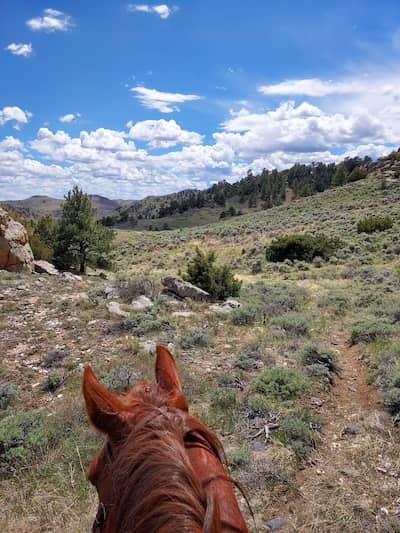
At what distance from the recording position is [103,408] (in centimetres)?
140

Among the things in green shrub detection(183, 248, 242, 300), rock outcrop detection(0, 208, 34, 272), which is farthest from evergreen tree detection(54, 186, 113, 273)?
green shrub detection(183, 248, 242, 300)

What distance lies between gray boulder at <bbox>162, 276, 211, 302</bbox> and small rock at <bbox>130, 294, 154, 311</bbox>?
1112 mm

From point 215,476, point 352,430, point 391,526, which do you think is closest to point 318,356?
point 352,430

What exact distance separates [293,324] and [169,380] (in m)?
7.34

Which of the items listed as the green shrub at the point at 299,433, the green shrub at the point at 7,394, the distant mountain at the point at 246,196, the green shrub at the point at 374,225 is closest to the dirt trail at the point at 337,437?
the green shrub at the point at 299,433

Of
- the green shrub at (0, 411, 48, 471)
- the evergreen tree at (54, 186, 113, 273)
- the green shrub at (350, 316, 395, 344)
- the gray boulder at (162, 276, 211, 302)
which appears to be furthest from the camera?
the evergreen tree at (54, 186, 113, 273)

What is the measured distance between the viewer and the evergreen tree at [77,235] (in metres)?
22.5

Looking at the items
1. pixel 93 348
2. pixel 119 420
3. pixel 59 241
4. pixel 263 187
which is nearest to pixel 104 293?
pixel 93 348

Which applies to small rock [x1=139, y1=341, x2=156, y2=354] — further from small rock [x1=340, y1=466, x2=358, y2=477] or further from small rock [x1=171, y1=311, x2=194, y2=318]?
small rock [x1=340, y1=466, x2=358, y2=477]

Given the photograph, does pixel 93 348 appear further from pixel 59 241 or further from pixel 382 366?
pixel 59 241

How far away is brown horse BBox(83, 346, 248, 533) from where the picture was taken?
1070 mm

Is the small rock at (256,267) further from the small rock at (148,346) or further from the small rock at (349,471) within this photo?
the small rock at (349,471)

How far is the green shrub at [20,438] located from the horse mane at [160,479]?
3.88 m

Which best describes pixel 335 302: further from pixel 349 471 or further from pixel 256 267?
pixel 256 267
